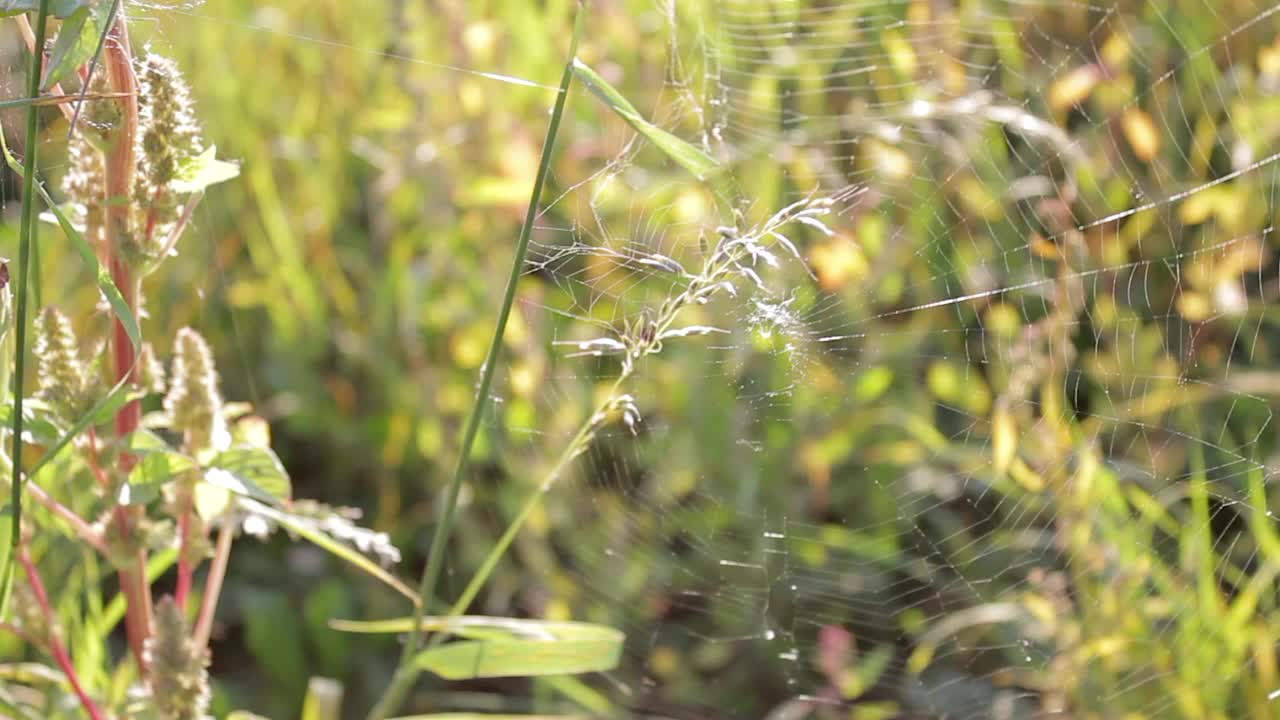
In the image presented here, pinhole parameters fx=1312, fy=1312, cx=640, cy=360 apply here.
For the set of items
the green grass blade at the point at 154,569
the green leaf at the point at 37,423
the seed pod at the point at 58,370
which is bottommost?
the green grass blade at the point at 154,569

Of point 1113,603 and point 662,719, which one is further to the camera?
point 662,719

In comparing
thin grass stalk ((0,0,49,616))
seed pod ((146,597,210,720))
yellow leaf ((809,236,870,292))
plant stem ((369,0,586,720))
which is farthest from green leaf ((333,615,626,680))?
yellow leaf ((809,236,870,292))

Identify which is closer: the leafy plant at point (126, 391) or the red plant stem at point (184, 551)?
the leafy plant at point (126, 391)

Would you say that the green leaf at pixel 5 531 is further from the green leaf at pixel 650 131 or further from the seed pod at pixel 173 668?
the green leaf at pixel 650 131

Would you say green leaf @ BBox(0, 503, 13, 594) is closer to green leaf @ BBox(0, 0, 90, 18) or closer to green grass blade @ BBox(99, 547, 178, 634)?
green grass blade @ BBox(99, 547, 178, 634)

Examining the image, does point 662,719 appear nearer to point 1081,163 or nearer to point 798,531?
point 798,531

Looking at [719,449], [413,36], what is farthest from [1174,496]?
A: [413,36]

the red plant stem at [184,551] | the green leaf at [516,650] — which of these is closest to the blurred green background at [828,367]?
the green leaf at [516,650]
